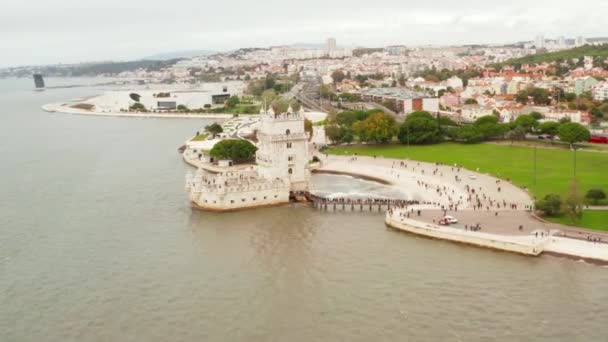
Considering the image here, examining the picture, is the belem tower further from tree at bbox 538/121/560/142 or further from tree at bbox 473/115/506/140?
tree at bbox 538/121/560/142

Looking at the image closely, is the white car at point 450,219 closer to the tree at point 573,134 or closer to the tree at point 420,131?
the tree at point 573,134

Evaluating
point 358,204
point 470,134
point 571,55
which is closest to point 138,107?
point 470,134

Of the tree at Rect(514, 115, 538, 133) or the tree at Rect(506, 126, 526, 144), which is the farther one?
the tree at Rect(514, 115, 538, 133)

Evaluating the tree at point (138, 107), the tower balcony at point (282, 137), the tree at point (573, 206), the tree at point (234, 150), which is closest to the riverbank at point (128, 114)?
the tree at point (138, 107)

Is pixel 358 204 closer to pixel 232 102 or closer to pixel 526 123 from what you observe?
pixel 526 123

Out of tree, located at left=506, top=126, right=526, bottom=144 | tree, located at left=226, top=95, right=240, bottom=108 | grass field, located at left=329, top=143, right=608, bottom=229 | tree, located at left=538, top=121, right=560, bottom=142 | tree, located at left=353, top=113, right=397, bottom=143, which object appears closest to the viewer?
grass field, located at left=329, top=143, right=608, bottom=229

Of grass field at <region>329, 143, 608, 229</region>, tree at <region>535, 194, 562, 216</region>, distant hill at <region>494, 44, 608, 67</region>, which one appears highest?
distant hill at <region>494, 44, 608, 67</region>

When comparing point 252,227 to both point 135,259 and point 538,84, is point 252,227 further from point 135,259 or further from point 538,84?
point 538,84

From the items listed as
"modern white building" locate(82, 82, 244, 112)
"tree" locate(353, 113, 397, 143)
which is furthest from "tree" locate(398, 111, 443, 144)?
"modern white building" locate(82, 82, 244, 112)
